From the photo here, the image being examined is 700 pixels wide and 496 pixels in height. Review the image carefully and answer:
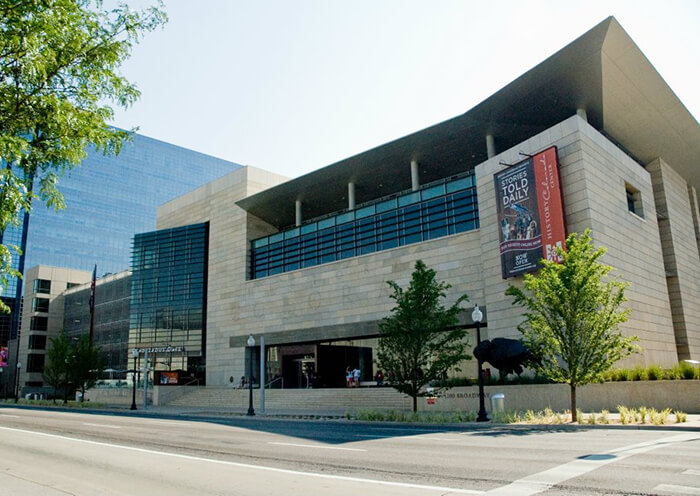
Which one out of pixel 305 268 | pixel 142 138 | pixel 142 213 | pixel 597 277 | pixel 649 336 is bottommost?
pixel 649 336

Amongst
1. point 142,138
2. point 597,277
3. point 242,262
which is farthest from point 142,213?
point 597,277

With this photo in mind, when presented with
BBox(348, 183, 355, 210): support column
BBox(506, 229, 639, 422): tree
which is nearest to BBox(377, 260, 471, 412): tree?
BBox(506, 229, 639, 422): tree

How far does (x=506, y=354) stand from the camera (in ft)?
90.4

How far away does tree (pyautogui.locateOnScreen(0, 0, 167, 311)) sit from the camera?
7176mm

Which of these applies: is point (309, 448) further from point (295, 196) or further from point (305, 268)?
point (295, 196)

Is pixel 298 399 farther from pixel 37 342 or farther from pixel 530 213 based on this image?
pixel 37 342

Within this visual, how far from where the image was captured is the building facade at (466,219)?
31531 millimetres

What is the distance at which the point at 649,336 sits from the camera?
103 ft

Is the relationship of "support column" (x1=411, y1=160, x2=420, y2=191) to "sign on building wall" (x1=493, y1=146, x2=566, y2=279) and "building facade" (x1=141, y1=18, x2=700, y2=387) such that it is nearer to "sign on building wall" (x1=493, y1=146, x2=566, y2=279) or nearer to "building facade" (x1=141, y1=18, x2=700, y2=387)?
"building facade" (x1=141, y1=18, x2=700, y2=387)

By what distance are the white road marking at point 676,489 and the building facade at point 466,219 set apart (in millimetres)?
23599

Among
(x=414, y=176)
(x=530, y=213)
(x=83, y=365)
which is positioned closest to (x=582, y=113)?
(x=530, y=213)

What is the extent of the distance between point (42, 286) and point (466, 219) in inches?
3265

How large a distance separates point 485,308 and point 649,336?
943 cm

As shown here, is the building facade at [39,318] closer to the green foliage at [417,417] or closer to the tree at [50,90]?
the green foliage at [417,417]
